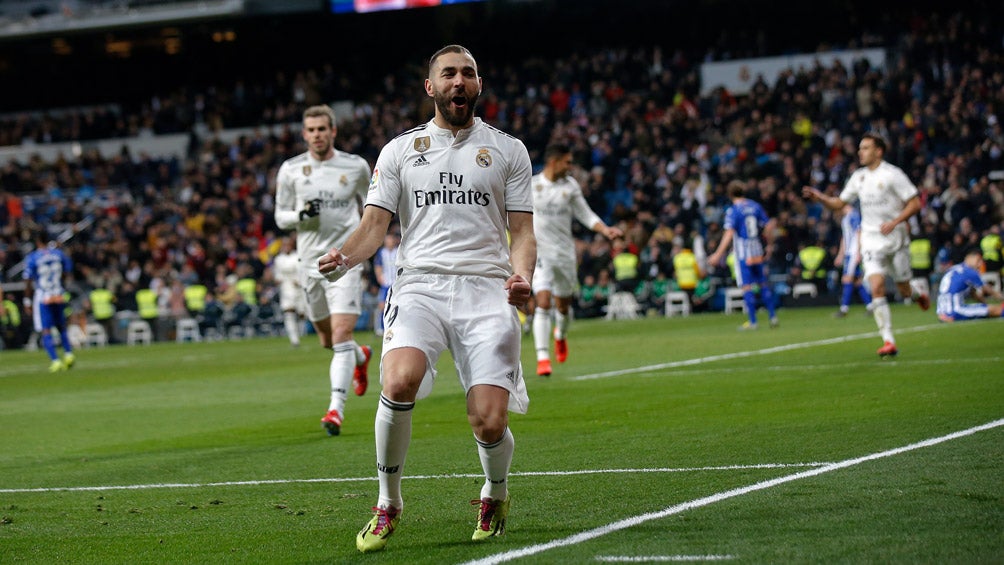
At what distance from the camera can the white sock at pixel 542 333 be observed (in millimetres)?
16453

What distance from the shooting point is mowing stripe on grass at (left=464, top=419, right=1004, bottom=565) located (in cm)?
602

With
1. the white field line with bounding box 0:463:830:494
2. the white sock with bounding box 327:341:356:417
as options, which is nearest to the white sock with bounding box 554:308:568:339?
the white sock with bounding box 327:341:356:417

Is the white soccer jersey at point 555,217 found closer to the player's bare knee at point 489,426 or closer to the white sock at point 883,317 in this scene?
the white sock at point 883,317

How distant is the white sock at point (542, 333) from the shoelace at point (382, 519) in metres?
9.86

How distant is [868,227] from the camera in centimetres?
1625

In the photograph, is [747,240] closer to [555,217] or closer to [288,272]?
[555,217]

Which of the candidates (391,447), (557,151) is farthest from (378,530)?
(557,151)

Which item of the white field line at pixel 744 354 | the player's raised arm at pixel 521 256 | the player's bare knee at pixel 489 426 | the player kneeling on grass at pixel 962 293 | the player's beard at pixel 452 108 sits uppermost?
the player's beard at pixel 452 108

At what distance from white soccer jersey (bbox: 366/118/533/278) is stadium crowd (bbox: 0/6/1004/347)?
943 inches

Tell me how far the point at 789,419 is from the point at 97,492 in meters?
5.16

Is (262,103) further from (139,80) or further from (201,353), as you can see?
(201,353)

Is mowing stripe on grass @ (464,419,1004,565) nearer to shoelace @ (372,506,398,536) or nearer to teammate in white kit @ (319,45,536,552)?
teammate in white kit @ (319,45,536,552)

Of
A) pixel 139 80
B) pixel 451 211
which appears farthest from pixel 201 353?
pixel 139 80

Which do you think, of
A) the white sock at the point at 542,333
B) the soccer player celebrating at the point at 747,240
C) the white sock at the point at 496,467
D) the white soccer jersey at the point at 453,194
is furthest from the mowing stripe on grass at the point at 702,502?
the soccer player celebrating at the point at 747,240
